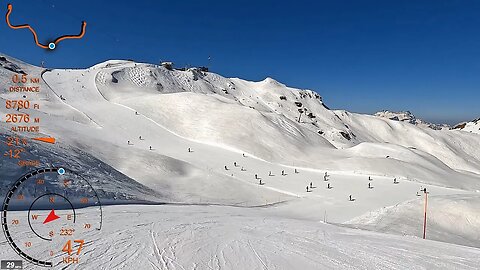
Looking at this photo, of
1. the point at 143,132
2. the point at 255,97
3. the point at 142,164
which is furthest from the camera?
the point at 255,97

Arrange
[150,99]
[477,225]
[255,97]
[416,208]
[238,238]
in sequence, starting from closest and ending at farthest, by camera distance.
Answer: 1. [238,238]
2. [477,225]
3. [416,208]
4. [150,99]
5. [255,97]

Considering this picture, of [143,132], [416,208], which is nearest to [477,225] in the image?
[416,208]

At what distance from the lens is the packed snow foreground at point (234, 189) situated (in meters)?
7.93

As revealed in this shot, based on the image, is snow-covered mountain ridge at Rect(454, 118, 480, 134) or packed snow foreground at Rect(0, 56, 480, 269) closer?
packed snow foreground at Rect(0, 56, 480, 269)

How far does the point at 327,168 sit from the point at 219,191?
14764mm

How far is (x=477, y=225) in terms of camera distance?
601 inches

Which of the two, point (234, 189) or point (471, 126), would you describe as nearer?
point (234, 189)

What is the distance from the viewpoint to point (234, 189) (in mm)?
23906

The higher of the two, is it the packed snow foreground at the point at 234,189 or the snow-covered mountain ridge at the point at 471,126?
the snow-covered mountain ridge at the point at 471,126

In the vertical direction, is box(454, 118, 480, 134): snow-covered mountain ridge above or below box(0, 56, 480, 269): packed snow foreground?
above

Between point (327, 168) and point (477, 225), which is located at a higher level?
point (327, 168)

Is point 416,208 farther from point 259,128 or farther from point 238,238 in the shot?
point 259,128

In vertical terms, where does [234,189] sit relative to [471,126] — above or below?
below

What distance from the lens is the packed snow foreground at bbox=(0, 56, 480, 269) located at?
Result: 793 cm
